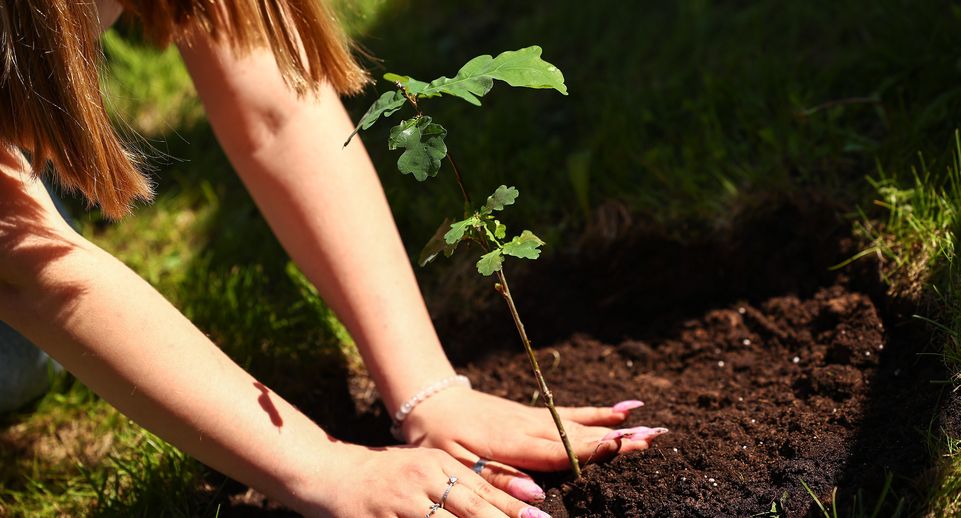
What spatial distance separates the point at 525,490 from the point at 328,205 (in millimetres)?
764

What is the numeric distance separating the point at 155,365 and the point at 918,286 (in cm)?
155

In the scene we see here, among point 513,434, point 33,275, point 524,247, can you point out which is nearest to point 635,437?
point 513,434

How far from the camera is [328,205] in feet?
6.52

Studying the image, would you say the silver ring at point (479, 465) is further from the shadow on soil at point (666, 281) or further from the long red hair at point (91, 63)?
the long red hair at point (91, 63)

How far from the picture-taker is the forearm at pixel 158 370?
1573 mm

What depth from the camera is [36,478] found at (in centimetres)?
212

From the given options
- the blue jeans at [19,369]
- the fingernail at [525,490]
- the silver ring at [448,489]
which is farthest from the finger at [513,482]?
the blue jeans at [19,369]

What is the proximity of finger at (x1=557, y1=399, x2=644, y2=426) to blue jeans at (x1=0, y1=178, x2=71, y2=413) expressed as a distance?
129 centimetres

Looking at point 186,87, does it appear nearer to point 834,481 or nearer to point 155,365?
point 155,365

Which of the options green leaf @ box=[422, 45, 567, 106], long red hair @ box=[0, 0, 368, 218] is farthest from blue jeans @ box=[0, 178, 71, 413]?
green leaf @ box=[422, 45, 567, 106]

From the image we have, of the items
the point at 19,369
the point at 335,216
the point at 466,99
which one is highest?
the point at 466,99

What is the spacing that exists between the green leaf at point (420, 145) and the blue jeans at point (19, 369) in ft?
3.85

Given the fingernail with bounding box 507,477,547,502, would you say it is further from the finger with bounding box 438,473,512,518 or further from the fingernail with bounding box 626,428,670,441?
the fingernail with bounding box 626,428,670,441

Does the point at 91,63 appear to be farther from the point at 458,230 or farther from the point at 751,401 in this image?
Answer: the point at 751,401
